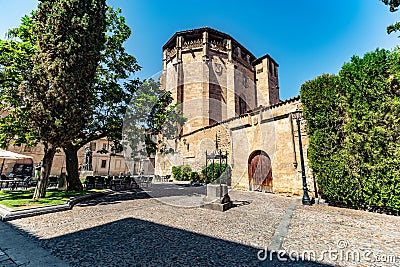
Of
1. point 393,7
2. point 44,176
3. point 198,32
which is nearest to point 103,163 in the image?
point 44,176

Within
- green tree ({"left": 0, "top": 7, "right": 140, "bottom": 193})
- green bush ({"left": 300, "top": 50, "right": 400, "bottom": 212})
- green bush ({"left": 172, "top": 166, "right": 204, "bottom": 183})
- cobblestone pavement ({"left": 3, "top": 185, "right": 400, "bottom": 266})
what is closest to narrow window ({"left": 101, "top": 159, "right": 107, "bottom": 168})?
green bush ({"left": 172, "top": 166, "right": 204, "bottom": 183})

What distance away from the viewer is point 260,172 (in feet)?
40.8

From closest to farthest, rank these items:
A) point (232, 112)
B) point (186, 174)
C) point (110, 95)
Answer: point (110, 95), point (186, 174), point (232, 112)

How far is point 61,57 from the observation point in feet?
25.4

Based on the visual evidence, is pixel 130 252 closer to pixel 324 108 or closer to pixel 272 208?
pixel 272 208

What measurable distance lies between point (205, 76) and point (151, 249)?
2418cm

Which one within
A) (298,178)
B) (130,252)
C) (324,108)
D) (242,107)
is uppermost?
(242,107)

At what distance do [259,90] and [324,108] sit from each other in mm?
25801

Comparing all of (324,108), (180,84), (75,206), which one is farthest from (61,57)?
(180,84)

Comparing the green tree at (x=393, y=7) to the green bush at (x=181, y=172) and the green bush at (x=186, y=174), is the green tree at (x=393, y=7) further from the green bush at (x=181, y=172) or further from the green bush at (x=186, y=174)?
the green bush at (x=181, y=172)

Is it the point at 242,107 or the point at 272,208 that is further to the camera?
the point at 242,107

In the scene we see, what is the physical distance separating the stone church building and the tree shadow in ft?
24.7

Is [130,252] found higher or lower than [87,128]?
lower

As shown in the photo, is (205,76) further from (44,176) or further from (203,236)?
(203,236)
